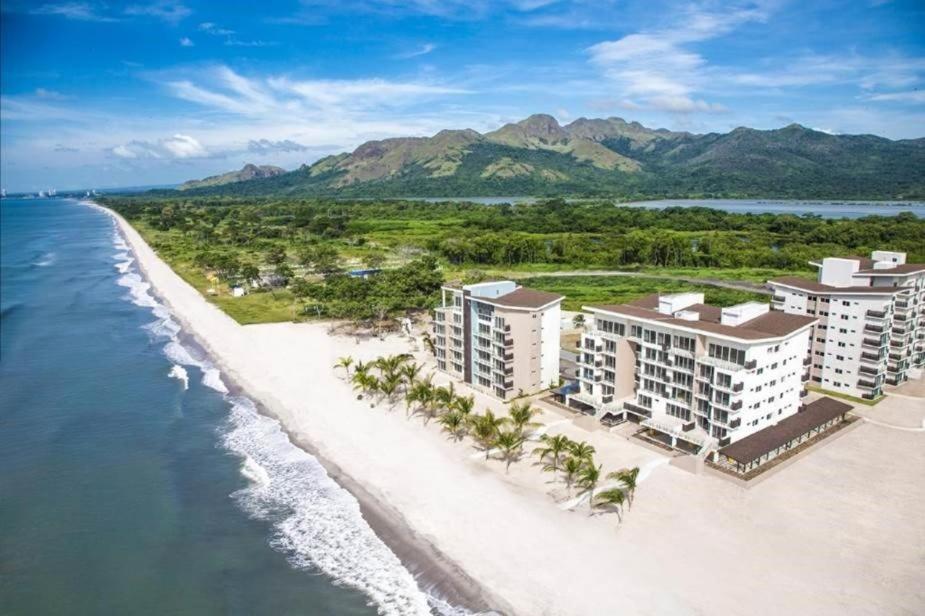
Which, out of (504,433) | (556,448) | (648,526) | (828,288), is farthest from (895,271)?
(504,433)

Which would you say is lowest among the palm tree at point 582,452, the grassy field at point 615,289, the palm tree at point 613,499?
the palm tree at point 613,499

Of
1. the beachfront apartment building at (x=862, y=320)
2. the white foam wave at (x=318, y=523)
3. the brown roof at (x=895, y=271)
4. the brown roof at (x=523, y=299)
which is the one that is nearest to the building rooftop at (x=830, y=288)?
the beachfront apartment building at (x=862, y=320)

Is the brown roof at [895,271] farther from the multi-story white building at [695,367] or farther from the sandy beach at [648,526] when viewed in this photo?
the multi-story white building at [695,367]

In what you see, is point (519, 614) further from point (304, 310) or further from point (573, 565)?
point (304, 310)

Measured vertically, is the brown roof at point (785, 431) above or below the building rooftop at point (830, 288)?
below

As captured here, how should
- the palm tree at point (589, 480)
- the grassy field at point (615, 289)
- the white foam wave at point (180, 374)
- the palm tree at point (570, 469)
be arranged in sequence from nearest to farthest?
the palm tree at point (589, 480), the palm tree at point (570, 469), the white foam wave at point (180, 374), the grassy field at point (615, 289)
